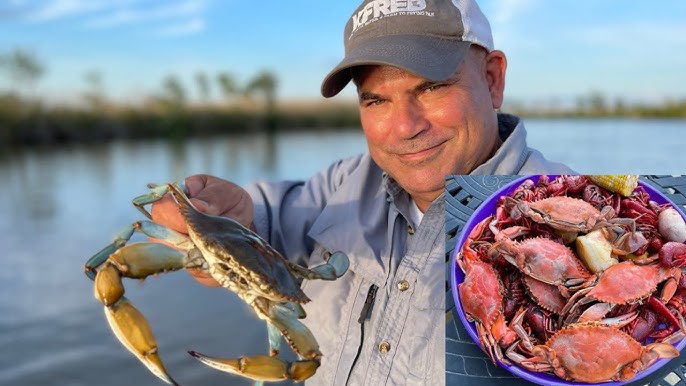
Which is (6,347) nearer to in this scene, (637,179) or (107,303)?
(107,303)

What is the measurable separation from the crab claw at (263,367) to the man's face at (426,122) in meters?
0.65

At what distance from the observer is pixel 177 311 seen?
6809 mm

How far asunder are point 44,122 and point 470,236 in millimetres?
19536

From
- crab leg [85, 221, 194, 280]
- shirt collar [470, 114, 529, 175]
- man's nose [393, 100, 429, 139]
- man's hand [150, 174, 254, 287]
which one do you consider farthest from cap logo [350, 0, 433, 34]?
crab leg [85, 221, 194, 280]

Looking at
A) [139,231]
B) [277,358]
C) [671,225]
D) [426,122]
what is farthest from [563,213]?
[139,231]

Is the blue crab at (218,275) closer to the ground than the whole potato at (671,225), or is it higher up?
closer to the ground

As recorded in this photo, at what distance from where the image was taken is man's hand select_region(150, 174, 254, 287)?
1.52 m

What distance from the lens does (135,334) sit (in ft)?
4.46

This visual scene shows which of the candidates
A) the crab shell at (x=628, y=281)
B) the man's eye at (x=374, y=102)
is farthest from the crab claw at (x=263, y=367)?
the man's eye at (x=374, y=102)

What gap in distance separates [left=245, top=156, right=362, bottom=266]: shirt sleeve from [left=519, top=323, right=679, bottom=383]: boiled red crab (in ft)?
2.85

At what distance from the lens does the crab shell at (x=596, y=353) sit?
4.45ft

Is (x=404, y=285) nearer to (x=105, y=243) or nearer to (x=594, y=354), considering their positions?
(x=594, y=354)

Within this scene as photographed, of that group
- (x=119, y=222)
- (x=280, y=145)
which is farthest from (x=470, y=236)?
(x=280, y=145)

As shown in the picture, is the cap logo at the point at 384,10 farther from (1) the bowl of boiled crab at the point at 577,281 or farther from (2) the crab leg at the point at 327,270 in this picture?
(2) the crab leg at the point at 327,270
